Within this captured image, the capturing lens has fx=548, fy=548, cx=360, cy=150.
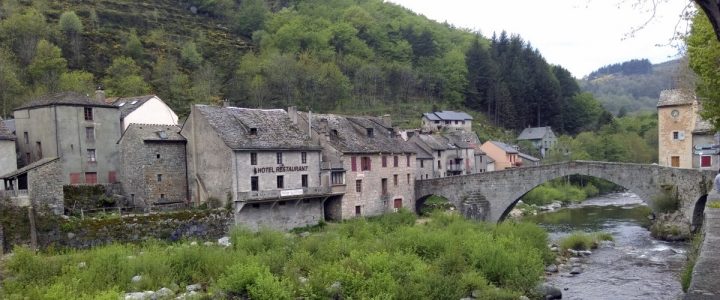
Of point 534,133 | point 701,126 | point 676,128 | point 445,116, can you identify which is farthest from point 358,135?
point 534,133

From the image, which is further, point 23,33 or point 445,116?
point 445,116

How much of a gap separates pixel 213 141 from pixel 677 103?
1256 inches

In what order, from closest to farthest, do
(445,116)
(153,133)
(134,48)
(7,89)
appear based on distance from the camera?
(153,133) → (7,89) → (134,48) → (445,116)

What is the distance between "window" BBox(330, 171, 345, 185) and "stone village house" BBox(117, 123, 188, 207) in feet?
29.7

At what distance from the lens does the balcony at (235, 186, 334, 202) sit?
30.4 meters

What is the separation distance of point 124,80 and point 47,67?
747 cm

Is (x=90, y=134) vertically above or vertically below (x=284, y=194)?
above

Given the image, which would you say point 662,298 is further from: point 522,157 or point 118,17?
point 118,17

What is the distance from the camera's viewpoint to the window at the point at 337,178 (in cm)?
3506

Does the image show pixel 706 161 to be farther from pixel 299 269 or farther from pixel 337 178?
pixel 299 269

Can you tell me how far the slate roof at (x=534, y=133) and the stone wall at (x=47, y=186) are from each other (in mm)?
69144

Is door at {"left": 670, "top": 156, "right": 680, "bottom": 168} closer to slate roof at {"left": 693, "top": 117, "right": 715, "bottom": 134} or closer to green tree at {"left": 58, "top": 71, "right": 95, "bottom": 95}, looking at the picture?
slate roof at {"left": 693, "top": 117, "right": 715, "bottom": 134}

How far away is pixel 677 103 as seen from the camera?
38.8m

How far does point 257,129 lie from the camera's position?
3278 centimetres
